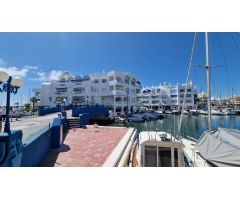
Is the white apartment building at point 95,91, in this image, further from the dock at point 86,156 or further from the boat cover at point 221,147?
the boat cover at point 221,147

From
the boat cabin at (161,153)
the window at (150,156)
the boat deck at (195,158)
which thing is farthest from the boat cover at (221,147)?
the window at (150,156)

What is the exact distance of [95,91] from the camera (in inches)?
1590

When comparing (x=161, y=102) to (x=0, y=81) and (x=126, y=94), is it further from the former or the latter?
(x=0, y=81)

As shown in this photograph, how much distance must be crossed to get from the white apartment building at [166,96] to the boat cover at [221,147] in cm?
5248

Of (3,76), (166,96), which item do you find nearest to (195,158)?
(3,76)

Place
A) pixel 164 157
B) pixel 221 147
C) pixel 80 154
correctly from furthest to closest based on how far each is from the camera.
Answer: pixel 221 147
pixel 80 154
pixel 164 157

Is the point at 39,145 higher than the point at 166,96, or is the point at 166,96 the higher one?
the point at 166,96

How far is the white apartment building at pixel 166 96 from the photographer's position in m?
58.2

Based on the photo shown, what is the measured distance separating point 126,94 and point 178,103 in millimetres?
28076

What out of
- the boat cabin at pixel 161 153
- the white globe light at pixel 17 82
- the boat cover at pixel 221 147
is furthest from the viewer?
the boat cover at pixel 221 147

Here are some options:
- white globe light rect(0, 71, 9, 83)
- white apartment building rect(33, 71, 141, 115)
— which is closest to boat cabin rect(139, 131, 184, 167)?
white globe light rect(0, 71, 9, 83)

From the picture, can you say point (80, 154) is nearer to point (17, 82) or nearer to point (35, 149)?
point (35, 149)

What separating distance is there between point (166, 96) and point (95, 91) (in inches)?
1345
